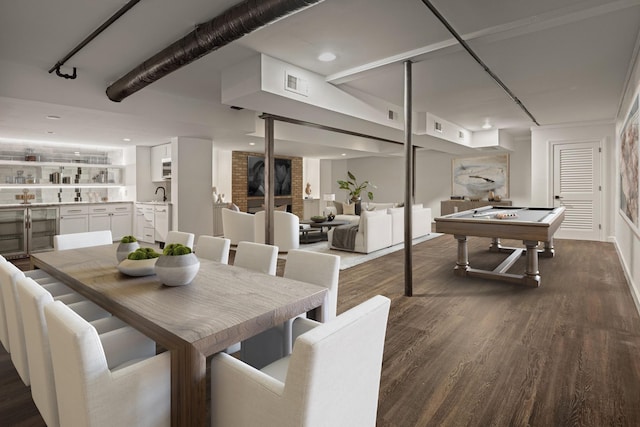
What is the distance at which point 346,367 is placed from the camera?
1.12 m

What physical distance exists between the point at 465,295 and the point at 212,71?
12.3 feet

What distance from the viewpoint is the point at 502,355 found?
8.29ft

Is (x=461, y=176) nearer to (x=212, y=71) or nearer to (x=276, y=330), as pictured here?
(x=212, y=71)

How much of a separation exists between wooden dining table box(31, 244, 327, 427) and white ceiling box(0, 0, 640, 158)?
6.46 ft

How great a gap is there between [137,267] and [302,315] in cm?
95

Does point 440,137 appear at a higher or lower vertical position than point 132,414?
higher

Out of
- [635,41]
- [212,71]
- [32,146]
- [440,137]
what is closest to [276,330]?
[212,71]

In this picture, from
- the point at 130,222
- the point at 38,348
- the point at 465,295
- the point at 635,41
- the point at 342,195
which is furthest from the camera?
the point at 342,195

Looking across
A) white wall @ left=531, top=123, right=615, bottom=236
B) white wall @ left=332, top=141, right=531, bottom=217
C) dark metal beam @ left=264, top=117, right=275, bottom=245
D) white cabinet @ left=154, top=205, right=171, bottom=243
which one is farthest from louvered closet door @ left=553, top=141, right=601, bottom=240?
white cabinet @ left=154, top=205, right=171, bottom=243

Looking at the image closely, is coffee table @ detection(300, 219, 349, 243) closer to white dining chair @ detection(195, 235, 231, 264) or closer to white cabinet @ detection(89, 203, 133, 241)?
white cabinet @ detection(89, 203, 133, 241)

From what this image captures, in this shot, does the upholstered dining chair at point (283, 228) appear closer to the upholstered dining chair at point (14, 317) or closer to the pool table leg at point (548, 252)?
the pool table leg at point (548, 252)

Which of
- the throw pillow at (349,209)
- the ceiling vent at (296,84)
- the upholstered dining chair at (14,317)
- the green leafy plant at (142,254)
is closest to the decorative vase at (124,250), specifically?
the green leafy plant at (142,254)

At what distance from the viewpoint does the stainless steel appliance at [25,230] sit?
594 centimetres

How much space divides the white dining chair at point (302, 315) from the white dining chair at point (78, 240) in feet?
7.44
